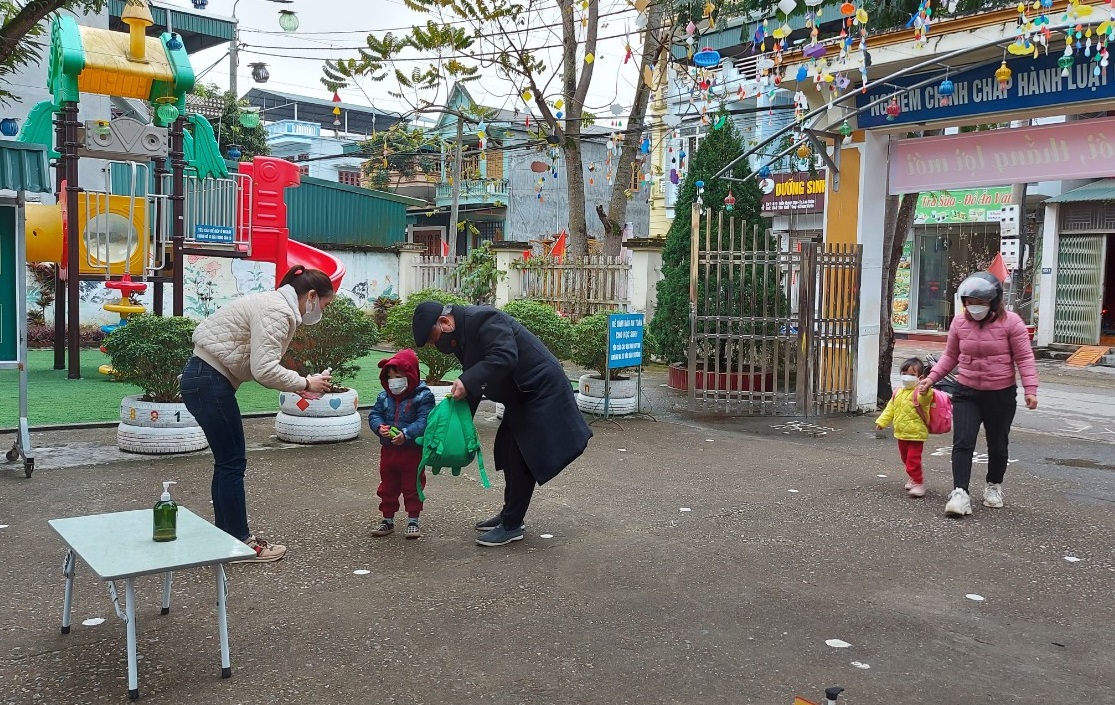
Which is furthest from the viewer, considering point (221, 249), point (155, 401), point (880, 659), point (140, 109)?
point (140, 109)

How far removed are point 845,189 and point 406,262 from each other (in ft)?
48.7

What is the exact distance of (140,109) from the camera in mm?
21594

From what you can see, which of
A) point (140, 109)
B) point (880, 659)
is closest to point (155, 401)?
point (880, 659)

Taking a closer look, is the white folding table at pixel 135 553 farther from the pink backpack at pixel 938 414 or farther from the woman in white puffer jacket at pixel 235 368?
the pink backpack at pixel 938 414

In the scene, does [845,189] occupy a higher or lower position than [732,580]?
higher

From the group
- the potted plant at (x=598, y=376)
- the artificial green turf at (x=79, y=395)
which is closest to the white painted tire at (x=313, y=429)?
the artificial green turf at (x=79, y=395)

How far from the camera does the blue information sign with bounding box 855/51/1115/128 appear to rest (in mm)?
9133

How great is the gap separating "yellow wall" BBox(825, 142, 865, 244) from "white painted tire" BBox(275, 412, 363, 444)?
6.32 m

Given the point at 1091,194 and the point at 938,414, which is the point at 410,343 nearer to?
the point at 938,414

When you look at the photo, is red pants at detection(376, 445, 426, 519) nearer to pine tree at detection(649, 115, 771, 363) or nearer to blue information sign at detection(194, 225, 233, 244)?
pine tree at detection(649, 115, 771, 363)

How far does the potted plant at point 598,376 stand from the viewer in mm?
10703

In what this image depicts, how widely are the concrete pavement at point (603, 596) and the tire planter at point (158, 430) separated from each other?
0.24m

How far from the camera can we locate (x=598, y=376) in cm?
1129

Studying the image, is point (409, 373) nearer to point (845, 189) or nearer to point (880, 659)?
point (880, 659)
